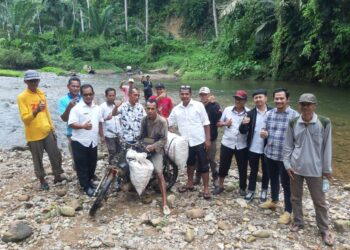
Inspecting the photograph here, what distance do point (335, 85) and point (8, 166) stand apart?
1865 cm

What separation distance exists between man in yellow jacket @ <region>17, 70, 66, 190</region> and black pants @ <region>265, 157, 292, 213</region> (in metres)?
3.64

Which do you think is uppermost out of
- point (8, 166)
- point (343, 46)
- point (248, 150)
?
point (343, 46)

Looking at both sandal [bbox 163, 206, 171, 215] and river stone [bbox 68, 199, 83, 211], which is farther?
river stone [bbox 68, 199, 83, 211]

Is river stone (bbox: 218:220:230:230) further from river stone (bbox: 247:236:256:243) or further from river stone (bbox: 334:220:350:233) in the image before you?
river stone (bbox: 334:220:350:233)

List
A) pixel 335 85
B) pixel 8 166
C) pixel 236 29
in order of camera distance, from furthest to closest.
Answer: pixel 236 29
pixel 335 85
pixel 8 166

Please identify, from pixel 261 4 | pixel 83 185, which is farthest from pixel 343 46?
pixel 83 185

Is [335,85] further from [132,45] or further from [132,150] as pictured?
[132,45]

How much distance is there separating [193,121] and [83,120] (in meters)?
1.76

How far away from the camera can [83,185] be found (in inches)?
238

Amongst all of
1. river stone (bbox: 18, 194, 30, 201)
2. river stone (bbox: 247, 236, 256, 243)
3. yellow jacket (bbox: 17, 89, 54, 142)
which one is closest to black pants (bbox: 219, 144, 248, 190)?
river stone (bbox: 247, 236, 256, 243)

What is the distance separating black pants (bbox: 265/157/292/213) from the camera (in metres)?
5.14

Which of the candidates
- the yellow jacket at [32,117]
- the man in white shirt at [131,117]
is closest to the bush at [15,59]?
the yellow jacket at [32,117]

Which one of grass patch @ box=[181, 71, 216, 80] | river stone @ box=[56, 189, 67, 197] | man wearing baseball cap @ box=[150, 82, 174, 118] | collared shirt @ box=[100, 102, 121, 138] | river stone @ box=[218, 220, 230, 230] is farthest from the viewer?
grass patch @ box=[181, 71, 216, 80]

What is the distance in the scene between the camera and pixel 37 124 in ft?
19.7
